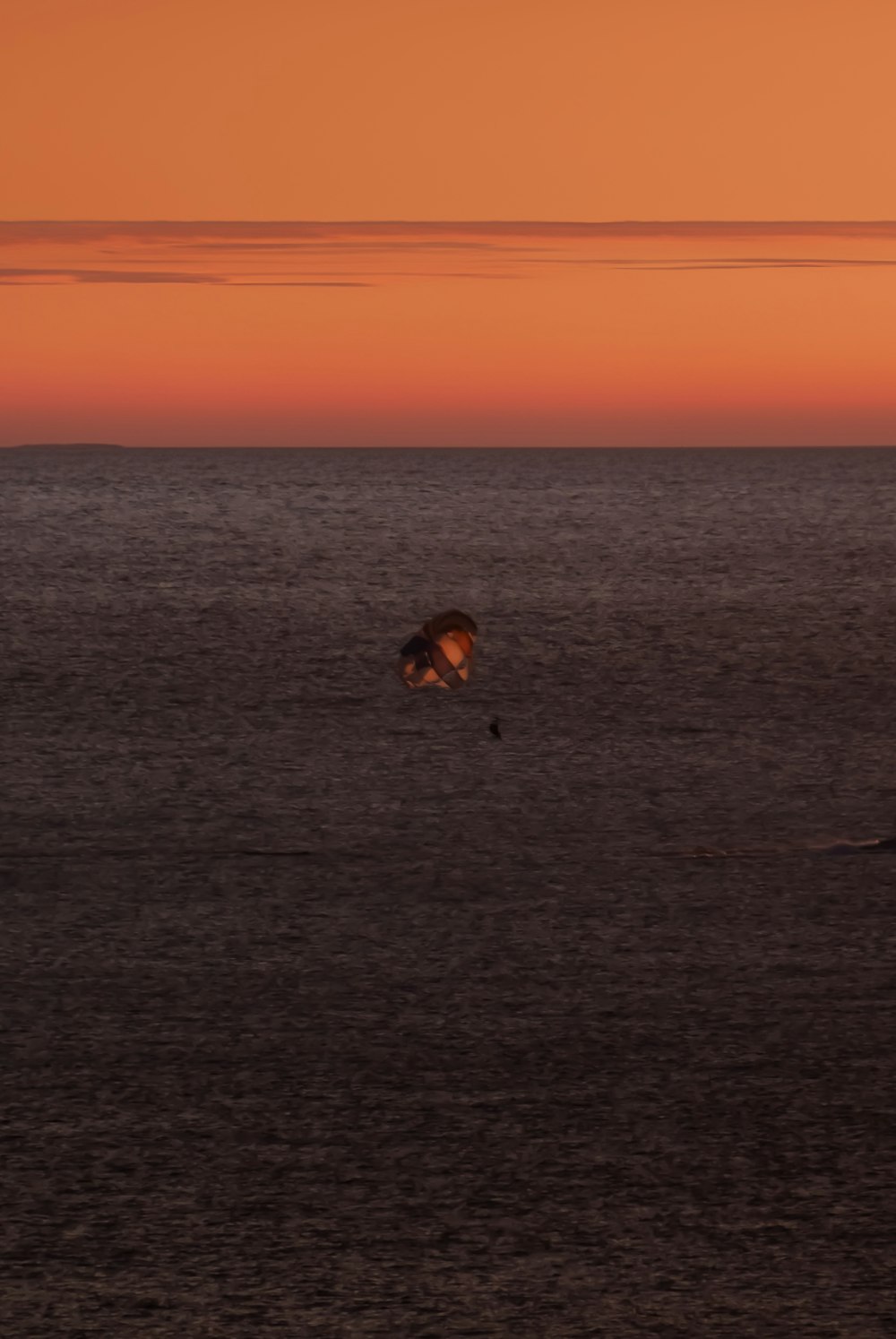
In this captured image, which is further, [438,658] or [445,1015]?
[438,658]

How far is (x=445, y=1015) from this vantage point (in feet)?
20.1

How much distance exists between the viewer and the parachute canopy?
17812mm

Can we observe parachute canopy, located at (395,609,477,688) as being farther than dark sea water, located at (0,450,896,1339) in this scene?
Yes

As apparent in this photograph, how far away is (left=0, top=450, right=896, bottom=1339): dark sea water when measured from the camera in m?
4.24

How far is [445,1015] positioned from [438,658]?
13.0 m

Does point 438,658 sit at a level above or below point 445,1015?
above

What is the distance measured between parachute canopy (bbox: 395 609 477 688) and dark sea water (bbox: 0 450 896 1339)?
1.08 m

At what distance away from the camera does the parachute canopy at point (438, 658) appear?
17812 mm

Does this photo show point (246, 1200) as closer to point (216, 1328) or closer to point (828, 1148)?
point (216, 1328)

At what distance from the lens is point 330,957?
6832 mm

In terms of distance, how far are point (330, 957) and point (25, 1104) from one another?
170 cm

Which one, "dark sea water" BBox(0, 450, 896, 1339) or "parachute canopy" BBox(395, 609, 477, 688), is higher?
"parachute canopy" BBox(395, 609, 477, 688)

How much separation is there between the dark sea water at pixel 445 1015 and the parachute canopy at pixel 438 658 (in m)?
1.08

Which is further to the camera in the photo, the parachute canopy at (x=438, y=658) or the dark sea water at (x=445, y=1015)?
the parachute canopy at (x=438, y=658)
